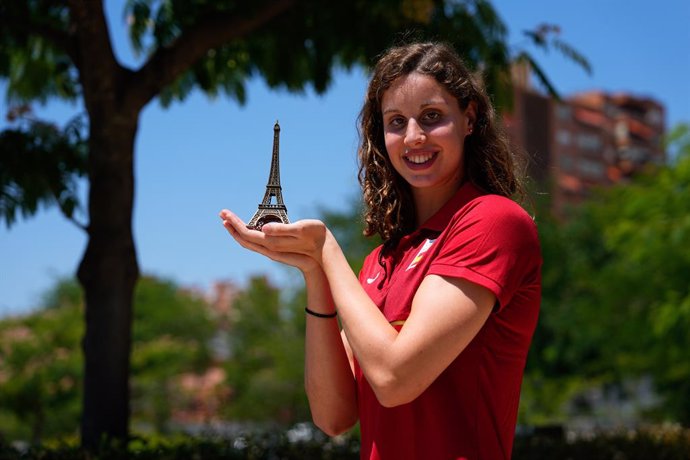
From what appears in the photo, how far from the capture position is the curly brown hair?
2.26 metres

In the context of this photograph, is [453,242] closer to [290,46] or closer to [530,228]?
[530,228]

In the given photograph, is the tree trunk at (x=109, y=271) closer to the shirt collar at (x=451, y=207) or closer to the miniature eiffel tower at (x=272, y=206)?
the miniature eiffel tower at (x=272, y=206)

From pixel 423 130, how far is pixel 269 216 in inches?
17.0

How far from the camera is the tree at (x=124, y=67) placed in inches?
255

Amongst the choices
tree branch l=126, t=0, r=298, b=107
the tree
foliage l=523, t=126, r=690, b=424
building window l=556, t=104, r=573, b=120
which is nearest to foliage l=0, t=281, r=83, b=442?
foliage l=523, t=126, r=690, b=424

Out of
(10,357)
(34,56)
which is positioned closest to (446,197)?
(34,56)

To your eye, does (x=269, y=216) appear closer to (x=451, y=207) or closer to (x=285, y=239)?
(x=285, y=239)

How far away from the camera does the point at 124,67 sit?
6.80 m

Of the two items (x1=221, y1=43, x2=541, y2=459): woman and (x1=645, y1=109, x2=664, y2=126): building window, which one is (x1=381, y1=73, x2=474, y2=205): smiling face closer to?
(x1=221, y1=43, x2=541, y2=459): woman

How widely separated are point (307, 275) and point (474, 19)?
6021mm

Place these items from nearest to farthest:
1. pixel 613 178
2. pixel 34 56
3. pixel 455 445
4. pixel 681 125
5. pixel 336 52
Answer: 1. pixel 455 445
2. pixel 336 52
3. pixel 34 56
4. pixel 681 125
5. pixel 613 178

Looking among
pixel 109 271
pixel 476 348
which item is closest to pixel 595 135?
pixel 109 271

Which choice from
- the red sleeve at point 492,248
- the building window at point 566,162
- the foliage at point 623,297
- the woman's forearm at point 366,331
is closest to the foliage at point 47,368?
the foliage at point 623,297

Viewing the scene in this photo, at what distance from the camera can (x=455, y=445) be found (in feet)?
6.68
